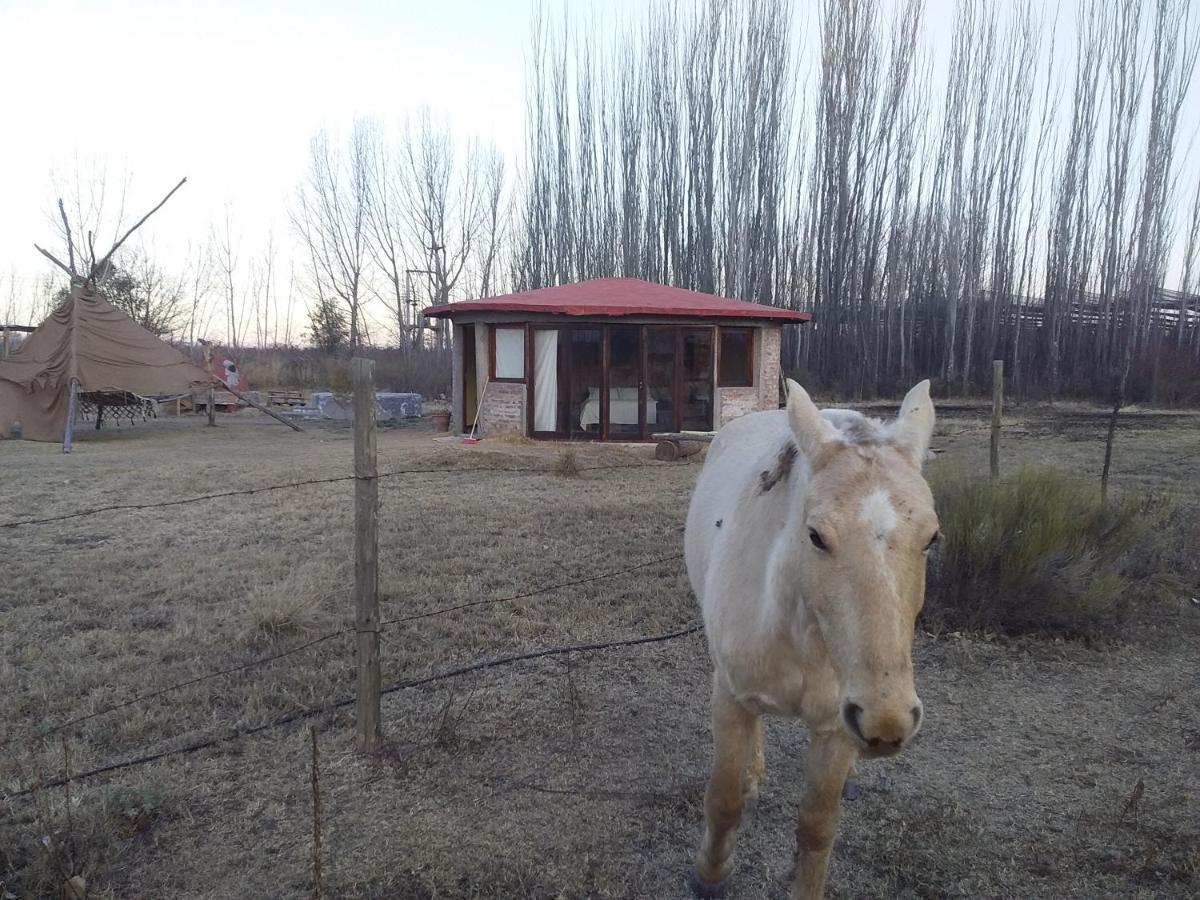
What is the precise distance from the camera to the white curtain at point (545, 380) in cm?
1428

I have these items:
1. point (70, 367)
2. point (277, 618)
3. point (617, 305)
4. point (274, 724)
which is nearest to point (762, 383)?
point (617, 305)

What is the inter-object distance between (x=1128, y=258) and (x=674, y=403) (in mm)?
18567

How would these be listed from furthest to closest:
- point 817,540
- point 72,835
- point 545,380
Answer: point 545,380
point 72,835
point 817,540

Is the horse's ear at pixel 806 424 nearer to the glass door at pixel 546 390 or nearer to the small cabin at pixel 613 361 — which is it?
the small cabin at pixel 613 361

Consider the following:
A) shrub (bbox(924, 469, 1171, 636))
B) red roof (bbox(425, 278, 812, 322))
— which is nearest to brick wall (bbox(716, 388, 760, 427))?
red roof (bbox(425, 278, 812, 322))

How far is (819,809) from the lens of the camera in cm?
228

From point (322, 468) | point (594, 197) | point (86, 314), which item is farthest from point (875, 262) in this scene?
point (86, 314)

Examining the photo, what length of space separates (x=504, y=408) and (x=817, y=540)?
42.6 ft

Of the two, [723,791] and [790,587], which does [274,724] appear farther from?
[790,587]

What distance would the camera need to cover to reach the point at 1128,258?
23.8 m

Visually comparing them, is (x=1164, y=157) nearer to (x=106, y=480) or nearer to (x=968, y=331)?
(x=968, y=331)

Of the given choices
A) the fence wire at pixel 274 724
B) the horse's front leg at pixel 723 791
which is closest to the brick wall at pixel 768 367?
the fence wire at pixel 274 724

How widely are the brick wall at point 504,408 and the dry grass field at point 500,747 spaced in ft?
25.6

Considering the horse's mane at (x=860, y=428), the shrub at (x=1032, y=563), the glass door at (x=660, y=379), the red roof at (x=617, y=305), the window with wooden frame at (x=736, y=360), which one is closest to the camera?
the horse's mane at (x=860, y=428)
